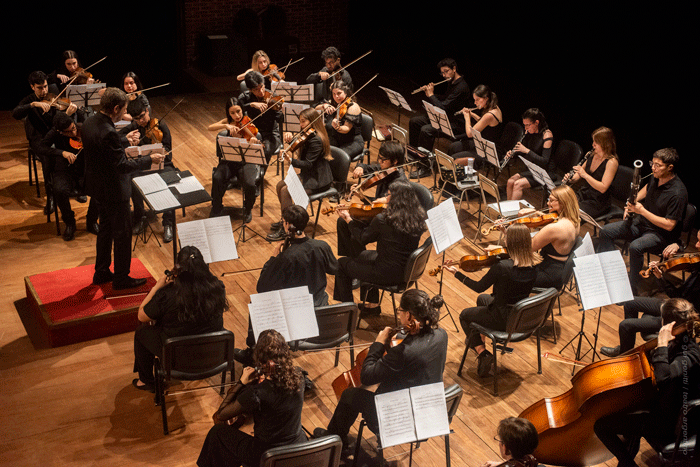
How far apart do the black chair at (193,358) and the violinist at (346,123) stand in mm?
3720

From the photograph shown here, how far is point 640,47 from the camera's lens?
738cm

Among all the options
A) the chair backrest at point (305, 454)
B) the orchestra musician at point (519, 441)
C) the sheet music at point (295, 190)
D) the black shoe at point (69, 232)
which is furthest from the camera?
the black shoe at point (69, 232)

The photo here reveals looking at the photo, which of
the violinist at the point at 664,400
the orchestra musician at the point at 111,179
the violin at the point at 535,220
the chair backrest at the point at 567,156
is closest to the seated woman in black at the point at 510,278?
the violin at the point at 535,220

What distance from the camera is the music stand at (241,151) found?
667 centimetres

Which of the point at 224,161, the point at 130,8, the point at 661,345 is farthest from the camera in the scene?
the point at 130,8

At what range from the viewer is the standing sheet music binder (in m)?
3.67

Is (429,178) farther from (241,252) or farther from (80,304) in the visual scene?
(80,304)

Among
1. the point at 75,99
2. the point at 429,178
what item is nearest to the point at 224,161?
the point at 75,99

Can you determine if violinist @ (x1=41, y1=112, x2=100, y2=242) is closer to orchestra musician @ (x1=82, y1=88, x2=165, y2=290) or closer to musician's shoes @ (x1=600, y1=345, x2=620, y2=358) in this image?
orchestra musician @ (x1=82, y1=88, x2=165, y2=290)

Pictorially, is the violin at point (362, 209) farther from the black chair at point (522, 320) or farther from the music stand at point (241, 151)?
the black chair at point (522, 320)

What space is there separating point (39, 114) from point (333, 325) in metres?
4.65

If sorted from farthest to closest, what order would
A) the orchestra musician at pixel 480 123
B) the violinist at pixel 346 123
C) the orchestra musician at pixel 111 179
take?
1. the orchestra musician at pixel 480 123
2. the violinist at pixel 346 123
3. the orchestra musician at pixel 111 179

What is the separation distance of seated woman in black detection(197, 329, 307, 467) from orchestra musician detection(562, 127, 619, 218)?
4067mm

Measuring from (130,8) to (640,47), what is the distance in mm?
8891
